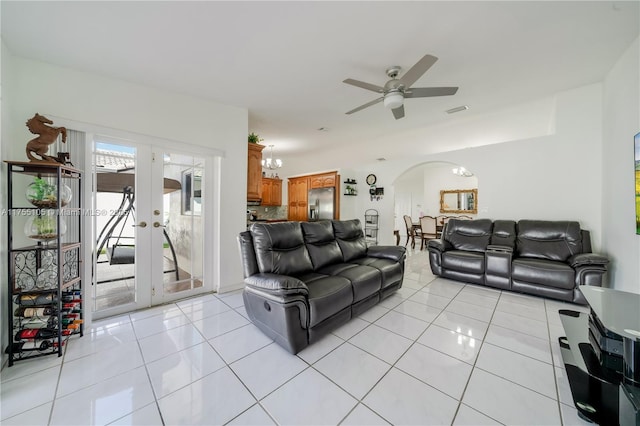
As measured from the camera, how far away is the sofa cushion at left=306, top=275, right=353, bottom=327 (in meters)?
1.92

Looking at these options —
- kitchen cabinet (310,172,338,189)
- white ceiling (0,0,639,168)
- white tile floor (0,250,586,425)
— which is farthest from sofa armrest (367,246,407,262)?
kitchen cabinet (310,172,338,189)

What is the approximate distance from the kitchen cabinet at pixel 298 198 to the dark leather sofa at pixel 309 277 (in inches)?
143

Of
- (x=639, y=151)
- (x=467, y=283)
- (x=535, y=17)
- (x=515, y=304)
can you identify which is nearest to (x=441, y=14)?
(x=535, y=17)

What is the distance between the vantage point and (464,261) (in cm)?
364

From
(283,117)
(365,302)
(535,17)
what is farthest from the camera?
(283,117)

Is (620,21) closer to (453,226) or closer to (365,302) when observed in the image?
(453,226)

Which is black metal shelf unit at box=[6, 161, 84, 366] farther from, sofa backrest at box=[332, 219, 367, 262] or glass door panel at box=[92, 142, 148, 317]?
sofa backrest at box=[332, 219, 367, 262]

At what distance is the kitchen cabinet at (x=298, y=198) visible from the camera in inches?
273

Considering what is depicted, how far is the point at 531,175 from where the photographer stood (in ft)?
12.9

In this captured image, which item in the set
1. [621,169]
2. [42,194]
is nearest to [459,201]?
[621,169]

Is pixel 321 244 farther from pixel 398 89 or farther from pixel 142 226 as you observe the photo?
pixel 142 226

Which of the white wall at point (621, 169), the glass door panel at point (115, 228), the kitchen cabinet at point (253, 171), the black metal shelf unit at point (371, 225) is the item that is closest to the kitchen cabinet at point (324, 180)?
the black metal shelf unit at point (371, 225)

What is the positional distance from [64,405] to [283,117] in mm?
3973

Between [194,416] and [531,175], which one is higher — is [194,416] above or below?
below
